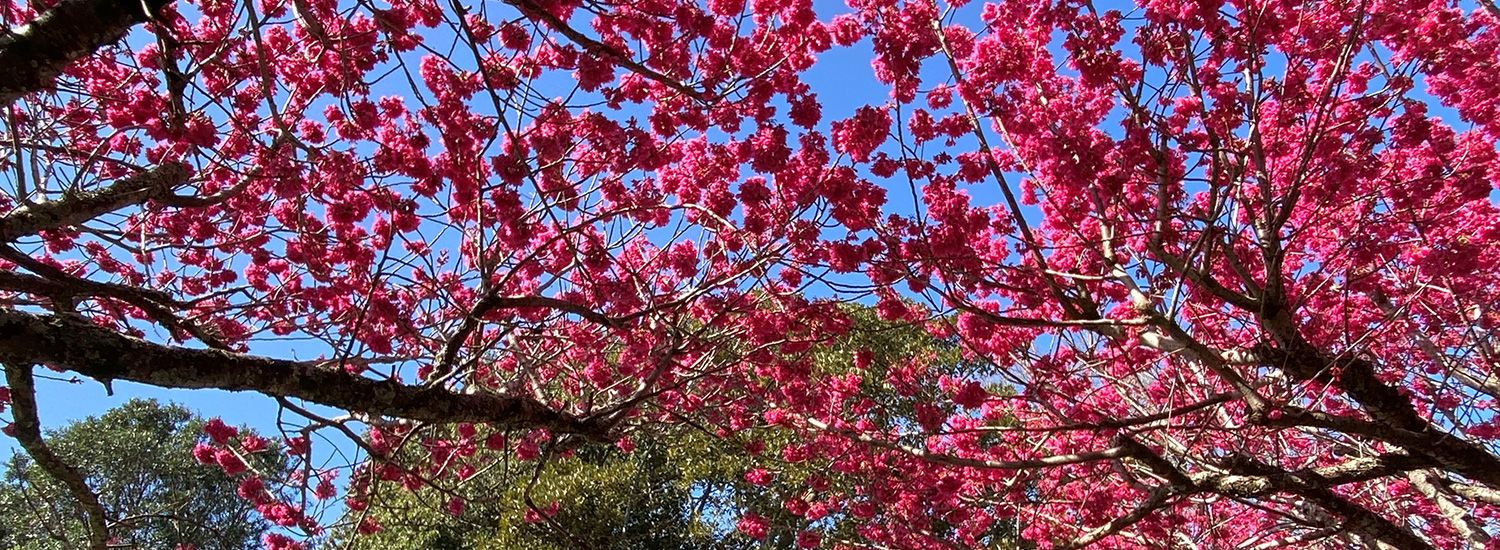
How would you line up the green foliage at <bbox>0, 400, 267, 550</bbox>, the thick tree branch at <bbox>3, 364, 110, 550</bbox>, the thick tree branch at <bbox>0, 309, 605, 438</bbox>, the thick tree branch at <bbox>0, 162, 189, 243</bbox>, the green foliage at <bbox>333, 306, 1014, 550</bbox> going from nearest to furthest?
1. the thick tree branch at <bbox>0, 309, 605, 438</bbox>
2. the thick tree branch at <bbox>3, 364, 110, 550</bbox>
3. the thick tree branch at <bbox>0, 162, 189, 243</bbox>
4. the green foliage at <bbox>333, 306, 1014, 550</bbox>
5. the green foliage at <bbox>0, 400, 267, 550</bbox>

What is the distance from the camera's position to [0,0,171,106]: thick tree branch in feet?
9.28

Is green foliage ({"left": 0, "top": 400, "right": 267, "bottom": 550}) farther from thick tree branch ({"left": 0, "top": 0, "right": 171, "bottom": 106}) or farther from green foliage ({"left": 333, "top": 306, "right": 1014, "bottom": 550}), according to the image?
thick tree branch ({"left": 0, "top": 0, "right": 171, "bottom": 106})

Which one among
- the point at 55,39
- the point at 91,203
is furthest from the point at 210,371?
the point at 91,203

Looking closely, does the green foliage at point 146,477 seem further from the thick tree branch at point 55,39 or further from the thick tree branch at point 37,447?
the thick tree branch at point 55,39

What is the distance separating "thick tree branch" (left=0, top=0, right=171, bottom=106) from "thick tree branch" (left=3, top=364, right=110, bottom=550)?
3.91 ft

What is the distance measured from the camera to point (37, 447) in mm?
3834

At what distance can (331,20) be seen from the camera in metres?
4.82

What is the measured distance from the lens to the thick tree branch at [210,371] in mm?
2562

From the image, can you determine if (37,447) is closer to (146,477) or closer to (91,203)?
(91,203)

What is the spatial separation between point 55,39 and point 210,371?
124 cm

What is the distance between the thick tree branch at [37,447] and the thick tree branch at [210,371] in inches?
28.0

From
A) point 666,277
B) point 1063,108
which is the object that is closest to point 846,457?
point 666,277

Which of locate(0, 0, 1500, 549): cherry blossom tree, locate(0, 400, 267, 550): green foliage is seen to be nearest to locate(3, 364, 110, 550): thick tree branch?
locate(0, 0, 1500, 549): cherry blossom tree

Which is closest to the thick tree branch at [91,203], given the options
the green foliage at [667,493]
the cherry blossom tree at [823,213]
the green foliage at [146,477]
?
the cherry blossom tree at [823,213]
